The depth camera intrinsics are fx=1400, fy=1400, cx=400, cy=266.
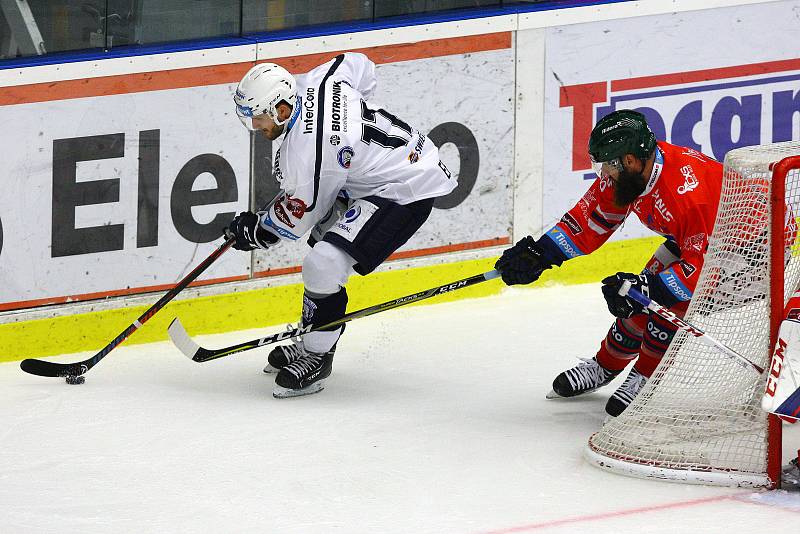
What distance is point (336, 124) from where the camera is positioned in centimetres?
425

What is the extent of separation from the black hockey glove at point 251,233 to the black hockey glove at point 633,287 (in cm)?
121

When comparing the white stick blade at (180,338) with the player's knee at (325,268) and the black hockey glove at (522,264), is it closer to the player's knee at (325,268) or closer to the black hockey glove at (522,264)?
the player's knee at (325,268)

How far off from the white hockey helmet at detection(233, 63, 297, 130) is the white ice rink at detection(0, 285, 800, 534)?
35.6 inches

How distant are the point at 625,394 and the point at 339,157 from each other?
110 cm

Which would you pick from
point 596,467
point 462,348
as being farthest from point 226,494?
point 462,348

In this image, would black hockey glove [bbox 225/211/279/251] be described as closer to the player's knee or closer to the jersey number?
the player's knee

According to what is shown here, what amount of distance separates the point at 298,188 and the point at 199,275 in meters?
0.89

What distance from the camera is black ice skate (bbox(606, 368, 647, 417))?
405cm

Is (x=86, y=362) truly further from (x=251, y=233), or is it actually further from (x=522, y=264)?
(x=522, y=264)

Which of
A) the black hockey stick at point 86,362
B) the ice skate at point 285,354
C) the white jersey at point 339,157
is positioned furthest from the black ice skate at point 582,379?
the black hockey stick at point 86,362

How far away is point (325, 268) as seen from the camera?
4316 mm

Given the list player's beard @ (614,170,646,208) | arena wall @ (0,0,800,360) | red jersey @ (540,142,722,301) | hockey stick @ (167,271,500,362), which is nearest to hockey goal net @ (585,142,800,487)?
red jersey @ (540,142,722,301)

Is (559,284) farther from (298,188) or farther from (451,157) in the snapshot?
(298,188)

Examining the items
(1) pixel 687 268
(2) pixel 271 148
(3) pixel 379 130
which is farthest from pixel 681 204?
(2) pixel 271 148
